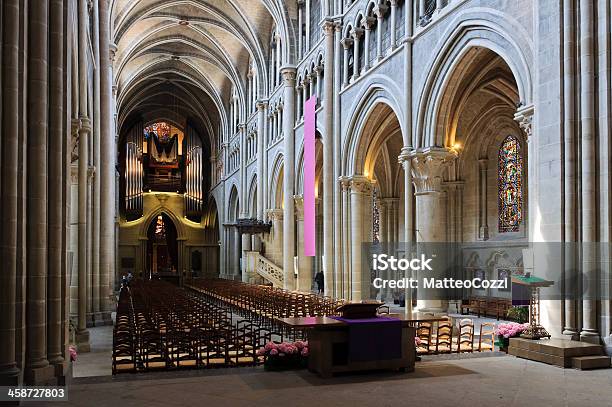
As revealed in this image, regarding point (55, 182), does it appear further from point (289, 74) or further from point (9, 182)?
point (289, 74)

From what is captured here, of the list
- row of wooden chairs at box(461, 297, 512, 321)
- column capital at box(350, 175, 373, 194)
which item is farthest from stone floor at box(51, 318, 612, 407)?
column capital at box(350, 175, 373, 194)

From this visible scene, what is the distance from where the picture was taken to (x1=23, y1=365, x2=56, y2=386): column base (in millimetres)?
7867

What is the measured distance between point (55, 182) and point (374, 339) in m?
5.24

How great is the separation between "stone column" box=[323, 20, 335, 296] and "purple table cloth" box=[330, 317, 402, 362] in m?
15.3

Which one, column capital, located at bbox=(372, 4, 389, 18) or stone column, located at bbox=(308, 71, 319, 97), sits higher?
column capital, located at bbox=(372, 4, 389, 18)

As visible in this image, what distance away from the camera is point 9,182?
7637 mm

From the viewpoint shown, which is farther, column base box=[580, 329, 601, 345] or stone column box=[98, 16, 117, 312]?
stone column box=[98, 16, 117, 312]

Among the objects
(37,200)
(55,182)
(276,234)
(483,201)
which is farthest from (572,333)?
(276,234)

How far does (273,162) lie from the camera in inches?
1419

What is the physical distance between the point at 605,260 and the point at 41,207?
30.7 ft

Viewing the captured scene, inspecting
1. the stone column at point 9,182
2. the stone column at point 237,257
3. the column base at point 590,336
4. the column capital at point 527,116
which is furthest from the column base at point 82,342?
the stone column at point 237,257

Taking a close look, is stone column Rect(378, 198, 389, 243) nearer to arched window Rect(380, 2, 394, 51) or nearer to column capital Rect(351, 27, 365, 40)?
column capital Rect(351, 27, 365, 40)

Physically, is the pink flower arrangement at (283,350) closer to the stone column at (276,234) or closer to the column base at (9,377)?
the column base at (9,377)

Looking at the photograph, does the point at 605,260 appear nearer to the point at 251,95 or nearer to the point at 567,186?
the point at 567,186
